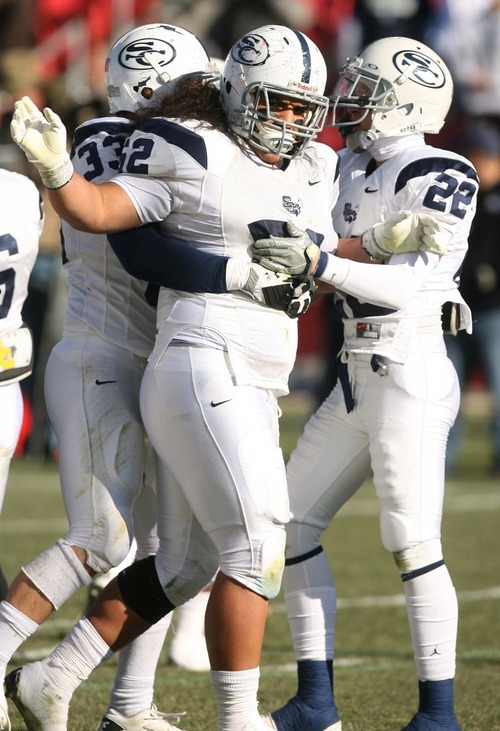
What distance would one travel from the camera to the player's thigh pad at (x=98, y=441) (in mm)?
3521

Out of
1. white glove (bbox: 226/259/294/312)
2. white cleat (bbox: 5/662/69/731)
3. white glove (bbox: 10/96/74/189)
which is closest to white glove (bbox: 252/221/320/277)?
white glove (bbox: 226/259/294/312)

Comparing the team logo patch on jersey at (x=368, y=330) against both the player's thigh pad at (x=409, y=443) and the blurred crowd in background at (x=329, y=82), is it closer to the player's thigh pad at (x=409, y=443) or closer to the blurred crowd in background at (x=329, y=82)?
the player's thigh pad at (x=409, y=443)

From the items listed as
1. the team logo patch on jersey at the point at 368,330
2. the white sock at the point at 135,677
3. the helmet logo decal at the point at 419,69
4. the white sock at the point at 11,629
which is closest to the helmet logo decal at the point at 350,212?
the team logo patch on jersey at the point at 368,330

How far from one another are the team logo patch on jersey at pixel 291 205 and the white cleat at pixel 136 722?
1.50 metres

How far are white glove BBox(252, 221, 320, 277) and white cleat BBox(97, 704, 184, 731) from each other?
1361mm

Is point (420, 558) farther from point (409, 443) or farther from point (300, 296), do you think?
point (300, 296)

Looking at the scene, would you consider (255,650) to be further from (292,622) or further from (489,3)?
(489,3)

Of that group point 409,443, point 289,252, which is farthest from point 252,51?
point 409,443

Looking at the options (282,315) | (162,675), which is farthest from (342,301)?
(162,675)

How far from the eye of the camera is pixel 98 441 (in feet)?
11.7

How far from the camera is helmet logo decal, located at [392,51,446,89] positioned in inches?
154

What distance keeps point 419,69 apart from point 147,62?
823mm

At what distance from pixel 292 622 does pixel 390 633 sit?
140 centimetres

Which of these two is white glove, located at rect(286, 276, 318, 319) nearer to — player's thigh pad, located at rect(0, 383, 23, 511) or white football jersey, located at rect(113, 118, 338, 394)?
white football jersey, located at rect(113, 118, 338, 394)
